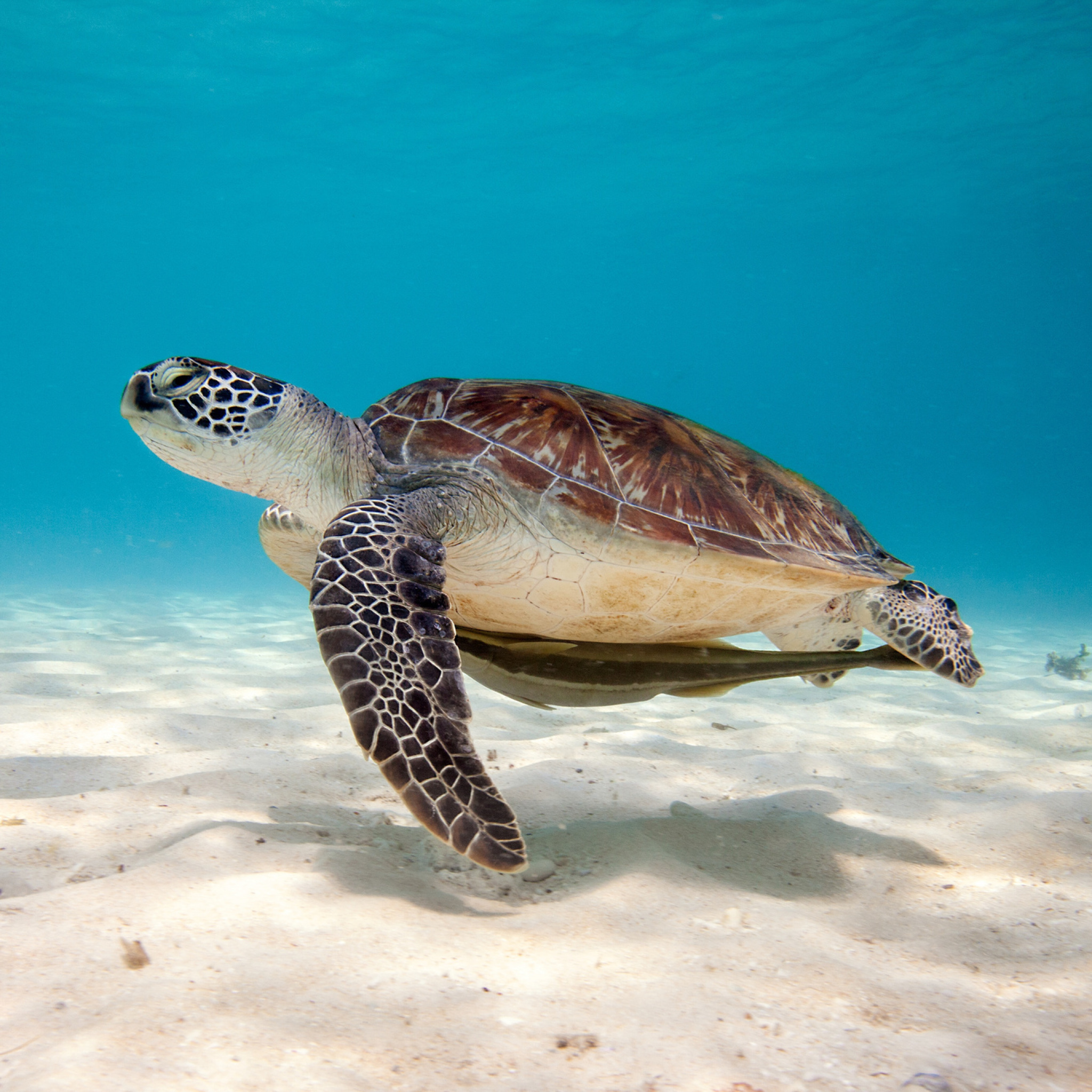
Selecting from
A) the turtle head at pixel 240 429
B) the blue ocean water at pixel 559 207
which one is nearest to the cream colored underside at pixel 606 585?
the turtle head at pixel 240 429

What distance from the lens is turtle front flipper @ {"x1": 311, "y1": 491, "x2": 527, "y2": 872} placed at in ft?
5.64

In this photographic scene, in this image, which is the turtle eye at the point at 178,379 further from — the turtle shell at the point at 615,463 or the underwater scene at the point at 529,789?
the turtle shell at the point at 615,463

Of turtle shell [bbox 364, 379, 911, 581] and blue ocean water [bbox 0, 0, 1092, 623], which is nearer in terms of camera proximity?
turtle shell [bbox 364, 379, 911, 581]

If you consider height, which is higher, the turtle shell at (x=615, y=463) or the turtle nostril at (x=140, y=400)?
the turtle shell at (x=615, y=463)

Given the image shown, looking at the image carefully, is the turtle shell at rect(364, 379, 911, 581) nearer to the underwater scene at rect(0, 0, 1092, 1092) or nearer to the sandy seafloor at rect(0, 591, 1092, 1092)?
the underwater scene at rect(0, 0, 1092, 1092)

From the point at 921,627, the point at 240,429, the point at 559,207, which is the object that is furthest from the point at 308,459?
the point at 559,207

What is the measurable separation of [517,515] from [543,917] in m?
1.40

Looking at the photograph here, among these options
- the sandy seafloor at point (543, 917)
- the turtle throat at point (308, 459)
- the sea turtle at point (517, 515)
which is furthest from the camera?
the turtle throat at point (308, 459)

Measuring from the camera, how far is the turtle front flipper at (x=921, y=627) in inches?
117

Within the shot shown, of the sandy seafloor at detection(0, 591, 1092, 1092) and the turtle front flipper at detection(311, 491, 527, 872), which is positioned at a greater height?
the turtle front flipper at detection(311, 491, 527, 872)

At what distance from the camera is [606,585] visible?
2.63 metres

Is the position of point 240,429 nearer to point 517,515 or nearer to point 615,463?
point 517,515

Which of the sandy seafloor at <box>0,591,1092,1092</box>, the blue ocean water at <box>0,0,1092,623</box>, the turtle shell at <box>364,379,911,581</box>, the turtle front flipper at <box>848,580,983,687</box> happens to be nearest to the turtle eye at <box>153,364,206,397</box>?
the turtle shell at <box>364,379,911,581</box>

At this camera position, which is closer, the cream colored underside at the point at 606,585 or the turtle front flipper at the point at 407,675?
the turtle front flipper at the point at 407,675
